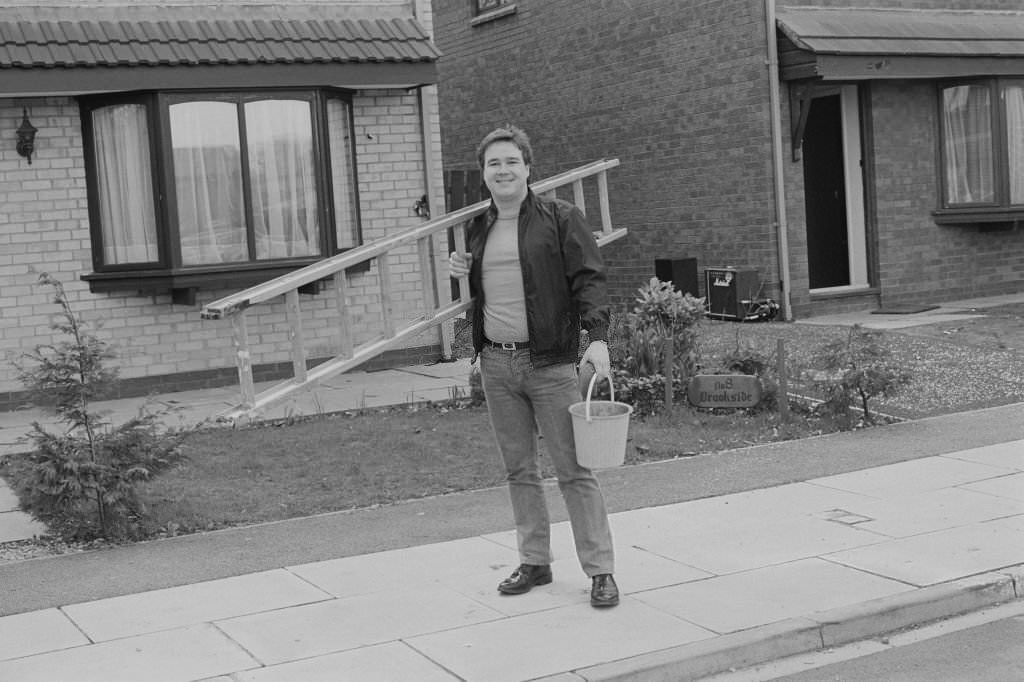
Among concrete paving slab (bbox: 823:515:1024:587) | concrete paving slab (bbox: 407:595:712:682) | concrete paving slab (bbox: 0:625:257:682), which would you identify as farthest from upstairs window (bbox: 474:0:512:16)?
concrete paving slab (bbox: 0:625:257:682)

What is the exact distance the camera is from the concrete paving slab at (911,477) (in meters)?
8.20

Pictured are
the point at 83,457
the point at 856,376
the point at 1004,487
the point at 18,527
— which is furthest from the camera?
the point at 856,376

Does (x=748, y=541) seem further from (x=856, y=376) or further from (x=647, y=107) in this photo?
(x=647, y=107)

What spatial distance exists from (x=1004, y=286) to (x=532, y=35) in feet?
24.2

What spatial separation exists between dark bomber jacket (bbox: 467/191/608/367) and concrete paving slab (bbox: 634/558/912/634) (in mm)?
1217

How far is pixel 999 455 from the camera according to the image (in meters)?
9.01

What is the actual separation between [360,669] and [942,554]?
3049 mm

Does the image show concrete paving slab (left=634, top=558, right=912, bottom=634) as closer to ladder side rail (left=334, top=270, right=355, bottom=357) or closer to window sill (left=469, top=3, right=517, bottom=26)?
ladder side rail (left=334, top=270, right=355, bottom=357)

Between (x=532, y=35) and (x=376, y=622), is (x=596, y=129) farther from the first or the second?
(x=376, y=622)

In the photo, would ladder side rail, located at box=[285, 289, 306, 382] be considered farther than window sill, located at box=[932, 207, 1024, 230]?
No

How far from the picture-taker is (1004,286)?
18.1 meters

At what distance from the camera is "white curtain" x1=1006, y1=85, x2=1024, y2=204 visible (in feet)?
57.2

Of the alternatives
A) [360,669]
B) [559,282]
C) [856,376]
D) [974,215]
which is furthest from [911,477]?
[974,215]

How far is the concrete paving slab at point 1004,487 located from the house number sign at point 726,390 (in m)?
2.31
